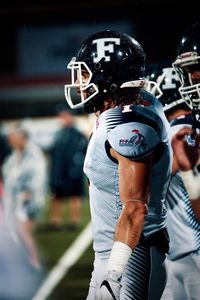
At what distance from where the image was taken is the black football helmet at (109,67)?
3.08m

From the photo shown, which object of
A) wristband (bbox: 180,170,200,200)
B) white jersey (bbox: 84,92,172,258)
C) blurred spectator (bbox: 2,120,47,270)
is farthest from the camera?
blurred spectator (bbox: 2,120,47,270)

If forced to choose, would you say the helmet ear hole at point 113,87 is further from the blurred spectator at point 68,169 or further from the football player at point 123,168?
the blurred spectator at point 68,169

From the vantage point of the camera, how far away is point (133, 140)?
2.76 metres

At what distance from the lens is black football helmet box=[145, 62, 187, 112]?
12.8 ft

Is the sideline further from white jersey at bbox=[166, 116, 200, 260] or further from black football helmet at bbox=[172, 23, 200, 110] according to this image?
black football helmet at bbox=[172, 23, 200, 110]

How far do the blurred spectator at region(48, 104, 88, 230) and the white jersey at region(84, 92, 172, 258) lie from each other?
7939 millimetres

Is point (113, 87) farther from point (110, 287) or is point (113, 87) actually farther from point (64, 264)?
point (64, 264)

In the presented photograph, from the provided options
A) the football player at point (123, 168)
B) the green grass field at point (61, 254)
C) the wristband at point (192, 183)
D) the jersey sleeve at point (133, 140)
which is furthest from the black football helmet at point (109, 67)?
the green grass field at point (61, 254)

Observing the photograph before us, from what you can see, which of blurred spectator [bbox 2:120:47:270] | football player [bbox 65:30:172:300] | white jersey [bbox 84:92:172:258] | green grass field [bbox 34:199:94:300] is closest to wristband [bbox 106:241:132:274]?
football player [bbox 65:30:172:300]

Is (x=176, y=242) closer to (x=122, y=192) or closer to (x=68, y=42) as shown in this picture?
(x=122, y=192)

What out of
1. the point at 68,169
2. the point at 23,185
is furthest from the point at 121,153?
the point at 68,169

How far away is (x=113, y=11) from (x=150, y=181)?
44.8ft

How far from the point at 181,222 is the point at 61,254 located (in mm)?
5491

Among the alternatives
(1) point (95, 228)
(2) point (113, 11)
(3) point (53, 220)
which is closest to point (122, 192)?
(1) point (95, 228)
